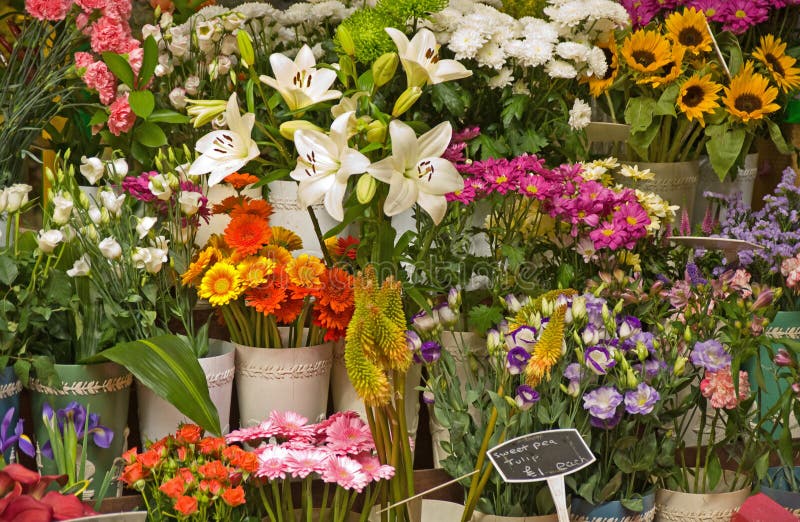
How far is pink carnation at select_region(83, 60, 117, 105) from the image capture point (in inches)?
56.4

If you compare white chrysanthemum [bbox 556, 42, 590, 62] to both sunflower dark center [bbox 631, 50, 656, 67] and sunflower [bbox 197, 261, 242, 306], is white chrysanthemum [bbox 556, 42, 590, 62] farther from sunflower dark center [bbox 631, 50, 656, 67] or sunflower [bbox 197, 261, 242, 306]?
sunflower [bbox 197, 261, 242, 306]

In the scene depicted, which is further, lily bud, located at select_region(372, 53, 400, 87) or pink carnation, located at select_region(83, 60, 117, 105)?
pink carnation, located at select_region(83, 60, 117, 105)

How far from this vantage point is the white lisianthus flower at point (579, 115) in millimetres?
1588

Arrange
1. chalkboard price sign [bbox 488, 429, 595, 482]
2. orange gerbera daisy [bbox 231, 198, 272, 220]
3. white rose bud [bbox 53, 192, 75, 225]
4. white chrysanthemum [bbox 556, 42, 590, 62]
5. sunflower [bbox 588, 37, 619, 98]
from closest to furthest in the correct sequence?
chalkboard price sign [bbox 488, 429, 595, 482] < white rose bud [bbox 53, 192, 75, 225] < orange gerbera daisy [bbox 231, 198, 272, 220] < white chrysanthemum [bbox 556, 42, 590, 62] < sunflower [bbox 588, 37, 619, 98]

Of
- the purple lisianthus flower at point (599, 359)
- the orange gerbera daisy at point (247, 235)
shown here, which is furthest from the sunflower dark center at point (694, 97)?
the orange gerbera daisy at point (247, 235)

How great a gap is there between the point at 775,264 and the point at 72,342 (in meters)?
1.10

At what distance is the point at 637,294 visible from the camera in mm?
1413

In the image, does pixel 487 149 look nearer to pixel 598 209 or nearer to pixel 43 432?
pixel 598 209

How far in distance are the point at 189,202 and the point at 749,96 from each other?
109 cm

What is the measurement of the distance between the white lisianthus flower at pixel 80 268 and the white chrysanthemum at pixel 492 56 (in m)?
0.68

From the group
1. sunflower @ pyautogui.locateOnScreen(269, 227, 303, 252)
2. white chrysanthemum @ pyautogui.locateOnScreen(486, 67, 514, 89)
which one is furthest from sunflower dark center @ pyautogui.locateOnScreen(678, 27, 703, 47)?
sunflower @ pyautogui.locateOnScreen(269, 227, 303, 252)

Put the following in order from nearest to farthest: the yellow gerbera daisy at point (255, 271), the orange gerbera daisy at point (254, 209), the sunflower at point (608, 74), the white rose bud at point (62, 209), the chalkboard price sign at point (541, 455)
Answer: the chalkboard price sign at point (541, 455) < the white rose bud at point (62, 209) < the yellow gerbera daisy at point (255, 271) < the orange gerbera daisy at point (254, 209) < the sunflower at point (608, 74)

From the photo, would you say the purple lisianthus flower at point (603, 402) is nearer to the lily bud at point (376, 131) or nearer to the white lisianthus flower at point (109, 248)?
the lily bud at point (376, 131)

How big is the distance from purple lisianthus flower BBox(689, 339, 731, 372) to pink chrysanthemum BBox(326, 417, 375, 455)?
46 cm
